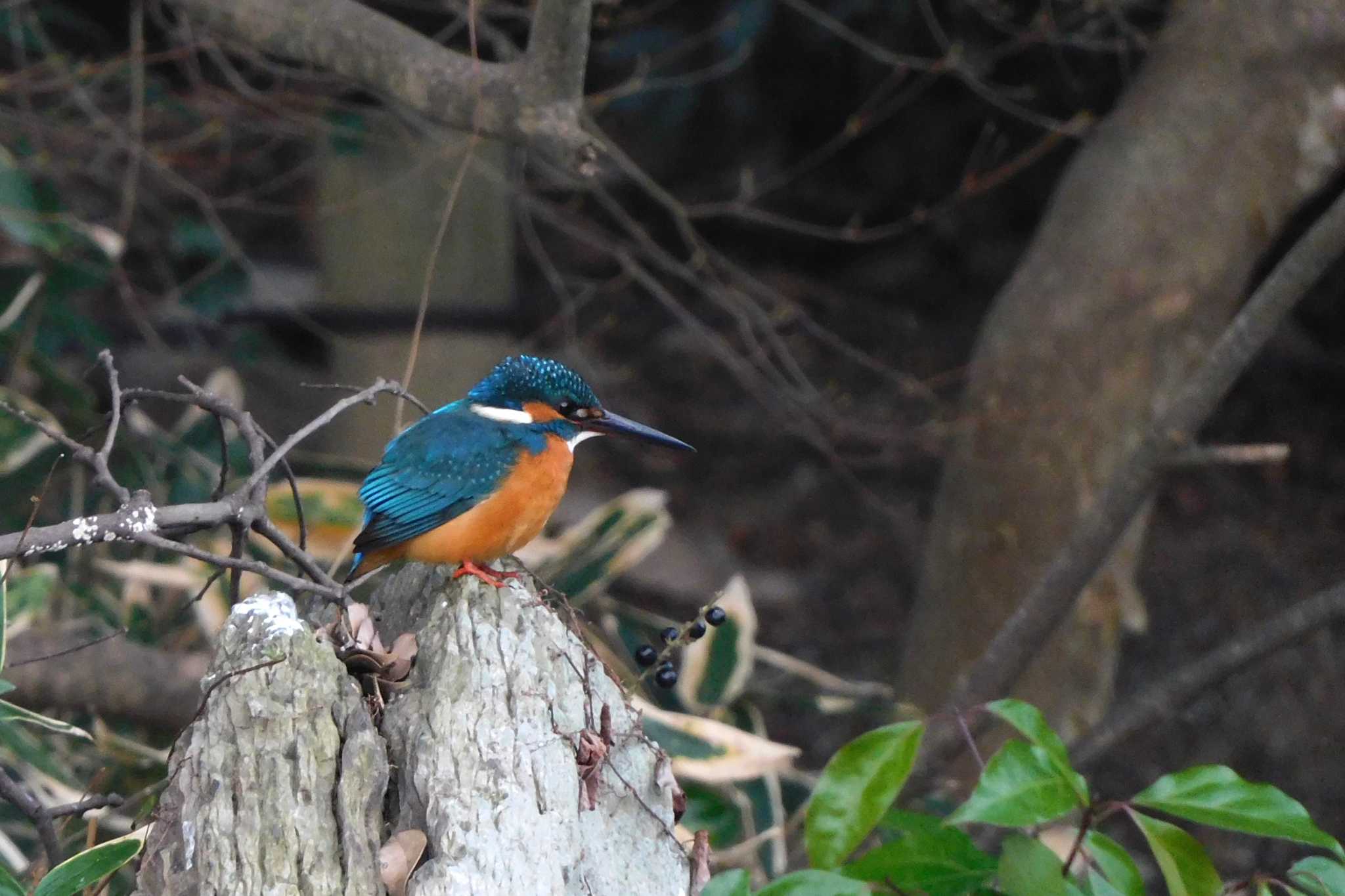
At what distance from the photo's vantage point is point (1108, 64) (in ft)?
14.6

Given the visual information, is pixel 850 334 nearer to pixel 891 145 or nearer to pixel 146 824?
pixel 891 145

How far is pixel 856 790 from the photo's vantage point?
1.34m

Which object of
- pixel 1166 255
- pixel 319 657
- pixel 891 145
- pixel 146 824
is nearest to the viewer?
pixel 319 657

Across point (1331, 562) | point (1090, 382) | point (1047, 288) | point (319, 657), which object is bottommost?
point (1331, 562)

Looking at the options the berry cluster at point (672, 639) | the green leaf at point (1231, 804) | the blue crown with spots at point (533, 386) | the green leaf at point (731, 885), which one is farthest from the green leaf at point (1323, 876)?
the blue crown with spots at point (533, 386)

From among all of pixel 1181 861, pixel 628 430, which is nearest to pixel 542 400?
pixel 628 430

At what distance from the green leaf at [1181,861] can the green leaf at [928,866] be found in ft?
0.50

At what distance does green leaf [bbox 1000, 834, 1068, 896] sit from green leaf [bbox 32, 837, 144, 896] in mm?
798

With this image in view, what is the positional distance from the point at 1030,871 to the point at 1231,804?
7.5 inches

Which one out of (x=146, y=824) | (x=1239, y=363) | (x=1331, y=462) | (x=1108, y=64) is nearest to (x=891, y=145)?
(x=1108, y=64)

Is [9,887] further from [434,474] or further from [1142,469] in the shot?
[1142,469]

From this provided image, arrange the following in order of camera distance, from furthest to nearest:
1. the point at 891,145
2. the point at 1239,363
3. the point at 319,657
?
the point at 891,145
the point at 1239,363
the point at 319,657

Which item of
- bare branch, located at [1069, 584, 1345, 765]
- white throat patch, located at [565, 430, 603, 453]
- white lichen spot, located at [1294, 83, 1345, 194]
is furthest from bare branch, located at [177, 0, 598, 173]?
white lichen spot, located at [1294, 83, 1345, 194]

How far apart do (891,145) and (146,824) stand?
190 inches
